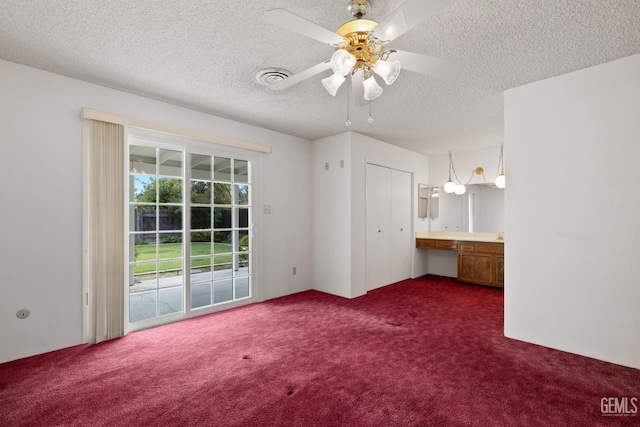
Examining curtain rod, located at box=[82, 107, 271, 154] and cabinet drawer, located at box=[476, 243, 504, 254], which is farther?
cabinet drawer, located at box=[476, 243, 504, 254]

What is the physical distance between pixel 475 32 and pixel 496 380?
2.46m

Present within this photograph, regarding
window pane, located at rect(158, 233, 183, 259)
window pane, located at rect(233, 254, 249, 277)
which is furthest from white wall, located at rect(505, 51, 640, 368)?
window pane, located at rect(158, 233, 183, 259)

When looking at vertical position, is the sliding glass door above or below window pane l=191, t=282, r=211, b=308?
above

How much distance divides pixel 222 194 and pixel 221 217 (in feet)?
0.99

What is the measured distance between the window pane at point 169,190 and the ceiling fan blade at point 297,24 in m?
2.58

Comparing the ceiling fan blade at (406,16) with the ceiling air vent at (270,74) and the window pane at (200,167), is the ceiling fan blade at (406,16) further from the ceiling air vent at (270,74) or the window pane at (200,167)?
the window pane at (200,167)

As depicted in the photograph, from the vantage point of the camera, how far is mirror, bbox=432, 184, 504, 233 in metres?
5.33

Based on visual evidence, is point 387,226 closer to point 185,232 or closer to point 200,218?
point 200,218

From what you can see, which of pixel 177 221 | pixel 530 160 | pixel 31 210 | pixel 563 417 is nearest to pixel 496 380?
pixel 563 417

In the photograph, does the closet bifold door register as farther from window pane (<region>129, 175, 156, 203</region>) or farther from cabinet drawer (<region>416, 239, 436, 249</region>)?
window pane (<region>129, 175, 156, 203</region>)

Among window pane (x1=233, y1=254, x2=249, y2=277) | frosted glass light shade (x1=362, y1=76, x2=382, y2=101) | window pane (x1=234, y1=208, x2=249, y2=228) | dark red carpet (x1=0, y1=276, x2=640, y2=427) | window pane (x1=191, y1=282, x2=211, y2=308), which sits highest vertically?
frosted glass light shade (x1=362, y1=76, x2=382, y2=101)

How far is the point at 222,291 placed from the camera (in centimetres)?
411

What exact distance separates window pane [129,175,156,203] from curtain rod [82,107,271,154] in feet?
1.83

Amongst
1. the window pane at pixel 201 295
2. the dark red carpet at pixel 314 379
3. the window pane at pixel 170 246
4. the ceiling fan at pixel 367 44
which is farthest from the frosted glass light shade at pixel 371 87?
the window pane at pixel 201 295
